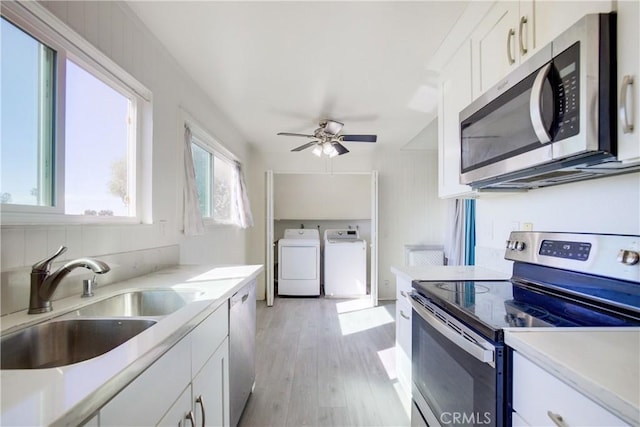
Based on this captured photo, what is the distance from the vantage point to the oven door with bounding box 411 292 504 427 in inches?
32.3

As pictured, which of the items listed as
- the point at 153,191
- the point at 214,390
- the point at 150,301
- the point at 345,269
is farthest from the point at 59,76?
the point at 345,269

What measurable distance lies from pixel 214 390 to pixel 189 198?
134 cm

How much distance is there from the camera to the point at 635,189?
1002mm

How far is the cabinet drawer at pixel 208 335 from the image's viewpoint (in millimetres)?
1029

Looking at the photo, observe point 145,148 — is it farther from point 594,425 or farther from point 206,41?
point 594,425

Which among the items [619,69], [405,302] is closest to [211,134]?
[405,302]

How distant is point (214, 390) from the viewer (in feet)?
4.02

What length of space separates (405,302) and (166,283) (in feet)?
4.43

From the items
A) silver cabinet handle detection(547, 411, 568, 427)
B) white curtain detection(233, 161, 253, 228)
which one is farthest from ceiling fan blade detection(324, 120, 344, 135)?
silver cabinet handle detection(547, 411, 568, 427)

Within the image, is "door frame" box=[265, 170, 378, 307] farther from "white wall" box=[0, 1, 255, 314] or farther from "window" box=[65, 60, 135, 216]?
"window" box=[65, 60, 135, 216]

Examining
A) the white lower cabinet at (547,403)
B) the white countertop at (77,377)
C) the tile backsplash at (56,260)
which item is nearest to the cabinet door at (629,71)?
the white lower cabinet at (547,403)

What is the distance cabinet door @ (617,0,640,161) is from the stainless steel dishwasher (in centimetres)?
159

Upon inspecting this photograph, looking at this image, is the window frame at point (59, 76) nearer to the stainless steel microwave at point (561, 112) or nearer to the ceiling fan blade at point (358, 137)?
the stainless steel microwave at point (561, 112)

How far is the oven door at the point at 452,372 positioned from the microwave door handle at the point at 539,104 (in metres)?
0.70
